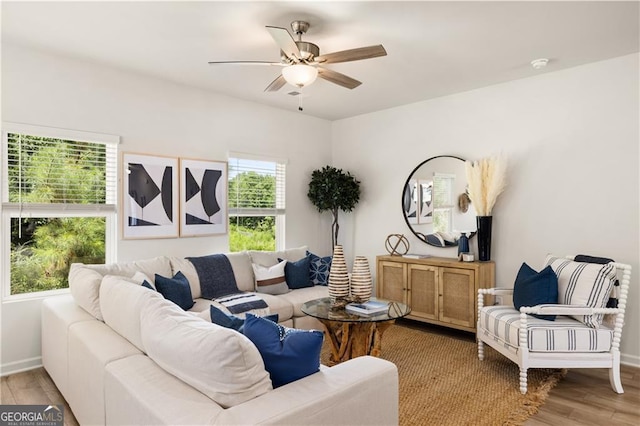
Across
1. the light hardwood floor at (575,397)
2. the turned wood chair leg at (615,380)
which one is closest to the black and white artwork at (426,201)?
the light hardwood floor at (575,397)

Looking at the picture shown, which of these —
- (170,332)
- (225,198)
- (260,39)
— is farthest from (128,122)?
(170,332)

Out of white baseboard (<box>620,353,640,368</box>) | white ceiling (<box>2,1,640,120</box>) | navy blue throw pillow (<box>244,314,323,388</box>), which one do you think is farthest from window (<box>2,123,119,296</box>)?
white baseboard (<box>620,353,640,368</box>)

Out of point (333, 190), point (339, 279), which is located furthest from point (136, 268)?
point (333, 190)

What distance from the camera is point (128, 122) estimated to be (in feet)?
12.8

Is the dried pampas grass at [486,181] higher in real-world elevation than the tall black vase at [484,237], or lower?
higher

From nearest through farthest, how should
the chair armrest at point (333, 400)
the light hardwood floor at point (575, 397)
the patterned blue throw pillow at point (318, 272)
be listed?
the chair armrest at point (333, 400) < the light hardwood floor at point (575, 397) < the patterned blue throw pillow at point (318, 272)

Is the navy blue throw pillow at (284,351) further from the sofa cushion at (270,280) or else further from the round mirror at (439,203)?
the round mirror at (439,203)

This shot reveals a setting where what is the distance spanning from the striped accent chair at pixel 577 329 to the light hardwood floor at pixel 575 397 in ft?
0.52

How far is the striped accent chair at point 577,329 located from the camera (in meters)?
2.88

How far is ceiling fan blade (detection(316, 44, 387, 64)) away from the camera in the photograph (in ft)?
8.53

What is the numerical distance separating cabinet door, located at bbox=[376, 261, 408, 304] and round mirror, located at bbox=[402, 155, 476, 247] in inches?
20.0

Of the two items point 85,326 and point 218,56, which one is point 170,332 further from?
point 218,56

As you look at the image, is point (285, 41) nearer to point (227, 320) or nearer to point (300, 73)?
point (300, 73)

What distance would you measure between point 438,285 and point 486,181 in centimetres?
117
